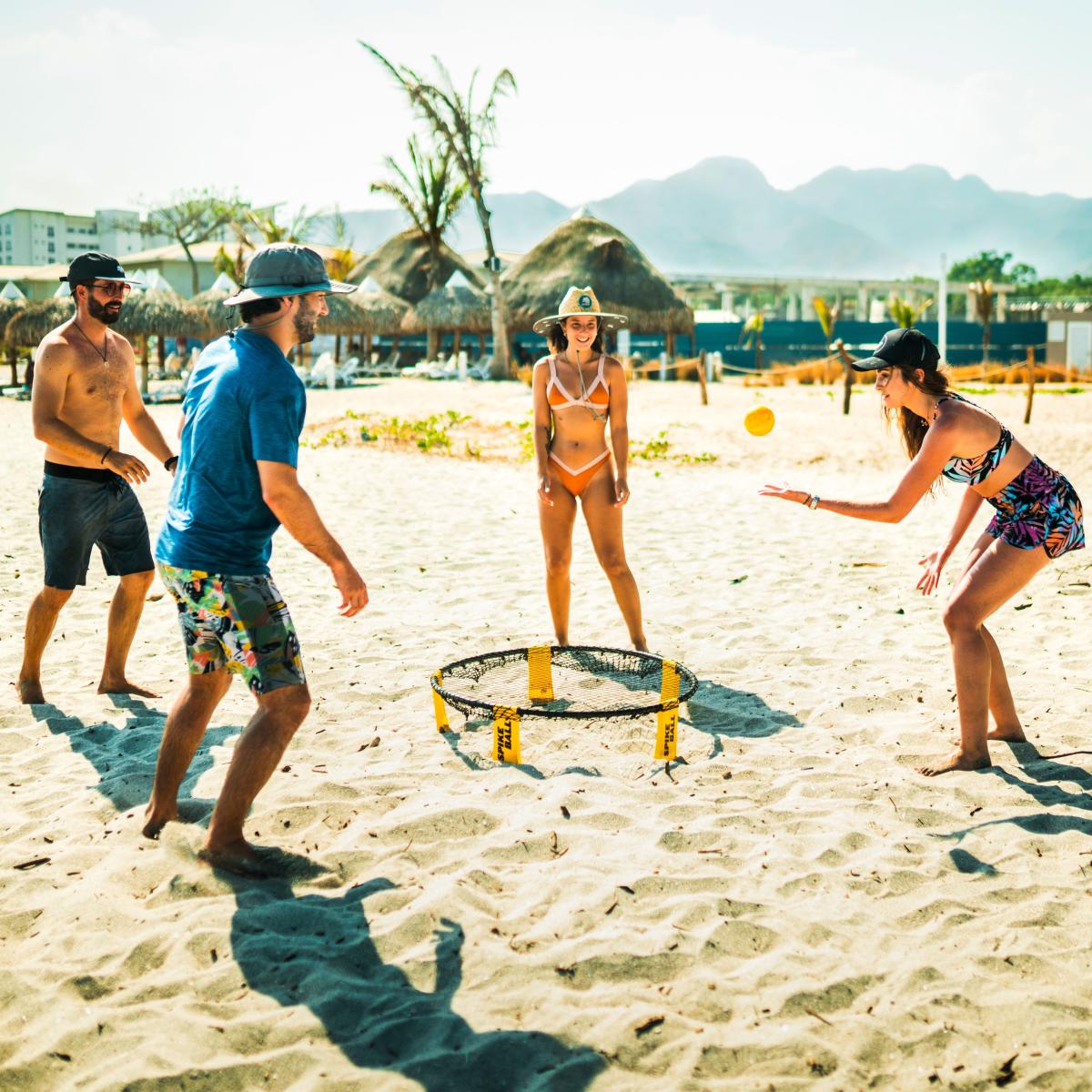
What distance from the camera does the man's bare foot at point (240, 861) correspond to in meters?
3.14

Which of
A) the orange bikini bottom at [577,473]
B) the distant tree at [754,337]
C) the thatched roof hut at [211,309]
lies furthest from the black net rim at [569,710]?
the distant tree at [754,337]

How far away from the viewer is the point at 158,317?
88.2ft

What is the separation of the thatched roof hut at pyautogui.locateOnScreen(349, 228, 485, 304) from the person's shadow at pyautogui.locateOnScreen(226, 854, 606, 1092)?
115 feet

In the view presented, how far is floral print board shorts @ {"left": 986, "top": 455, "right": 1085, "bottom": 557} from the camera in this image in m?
3.76

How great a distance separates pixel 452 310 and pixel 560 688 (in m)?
30.6

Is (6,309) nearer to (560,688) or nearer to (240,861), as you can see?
(560,688)

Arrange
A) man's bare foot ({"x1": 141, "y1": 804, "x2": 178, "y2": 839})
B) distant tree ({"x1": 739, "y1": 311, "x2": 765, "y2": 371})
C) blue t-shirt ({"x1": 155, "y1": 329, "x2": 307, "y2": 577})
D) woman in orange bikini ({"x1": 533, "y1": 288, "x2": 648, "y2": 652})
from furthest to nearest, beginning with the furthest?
distant tree ({"x1": 739, "y1": 311, "x2": 765, "y2": 371}) < woman in orange bikini ({"x1": 533, "y1": 288, "x2": 648, "y2": 652}) < man's bare foot ({"x1": 141, "y1": 804, "x2": 178, "y2": 839}) < blue t-shirt ({"x1": 155, "y1": 329, "x2": 307, "y2": 577})

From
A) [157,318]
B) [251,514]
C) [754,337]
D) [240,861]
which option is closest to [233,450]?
[251,514]

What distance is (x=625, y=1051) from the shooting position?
2422 millimetres

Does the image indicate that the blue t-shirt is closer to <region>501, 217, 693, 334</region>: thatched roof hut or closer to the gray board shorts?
the gray board shorts

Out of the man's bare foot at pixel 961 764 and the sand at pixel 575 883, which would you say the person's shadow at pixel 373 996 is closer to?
the sand at pixel 575 883

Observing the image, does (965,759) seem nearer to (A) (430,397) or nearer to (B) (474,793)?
(B) (474,793)

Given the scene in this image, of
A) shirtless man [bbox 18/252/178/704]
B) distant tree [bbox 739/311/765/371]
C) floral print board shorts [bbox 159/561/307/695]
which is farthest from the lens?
distant tree [bbox 739/311/765/371]

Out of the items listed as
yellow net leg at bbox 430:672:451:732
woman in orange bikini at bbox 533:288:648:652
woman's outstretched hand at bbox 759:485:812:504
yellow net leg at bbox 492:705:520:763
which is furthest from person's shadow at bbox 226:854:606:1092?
woman in orange bikini at bbox 533:288:648:652
